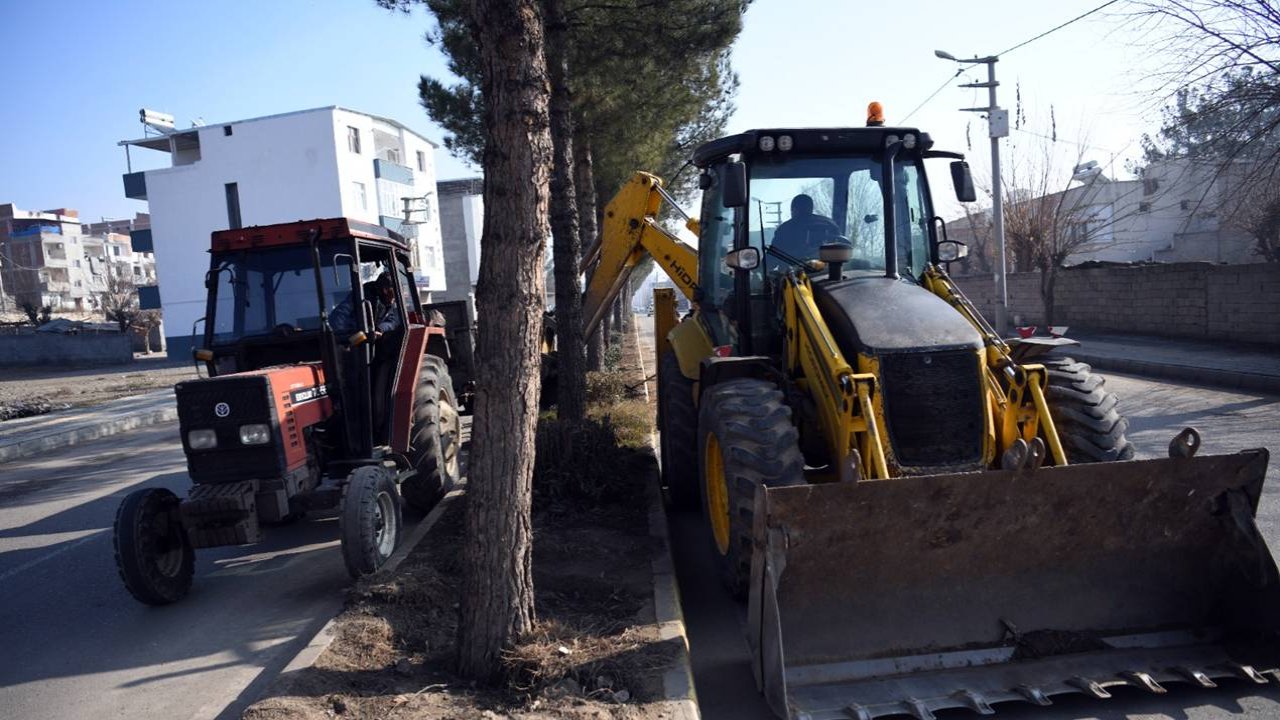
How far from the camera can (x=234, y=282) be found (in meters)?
7.50

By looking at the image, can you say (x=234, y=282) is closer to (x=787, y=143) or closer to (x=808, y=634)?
(x=787, y=143)

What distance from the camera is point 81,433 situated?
1591 cm

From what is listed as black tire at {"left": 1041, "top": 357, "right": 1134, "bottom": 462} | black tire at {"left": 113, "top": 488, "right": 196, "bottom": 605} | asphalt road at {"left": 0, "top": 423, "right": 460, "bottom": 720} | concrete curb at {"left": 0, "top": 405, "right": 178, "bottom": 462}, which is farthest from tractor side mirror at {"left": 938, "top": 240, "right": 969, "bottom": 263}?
concrete curb at {"left": 0, "top": 405, "right": 178, "bottom": 462}

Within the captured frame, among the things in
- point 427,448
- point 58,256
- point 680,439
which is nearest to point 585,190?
point 427,448

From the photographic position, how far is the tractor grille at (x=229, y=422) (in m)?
6.18

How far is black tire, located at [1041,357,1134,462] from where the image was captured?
17.1 ft

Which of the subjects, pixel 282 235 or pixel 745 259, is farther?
pixel 282 235

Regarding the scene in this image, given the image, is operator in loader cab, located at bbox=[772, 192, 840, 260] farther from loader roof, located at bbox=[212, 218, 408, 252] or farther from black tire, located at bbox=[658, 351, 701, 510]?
loader roof, located at bbox=[212, 218, 408, 252]

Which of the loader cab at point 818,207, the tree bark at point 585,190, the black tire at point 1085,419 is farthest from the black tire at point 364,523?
the tree bark at point 585,190

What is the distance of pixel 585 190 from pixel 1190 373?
33.2 feet

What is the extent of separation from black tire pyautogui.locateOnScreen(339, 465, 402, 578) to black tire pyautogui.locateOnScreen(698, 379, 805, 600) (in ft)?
7.45

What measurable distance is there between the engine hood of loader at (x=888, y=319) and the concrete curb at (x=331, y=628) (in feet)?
10.4

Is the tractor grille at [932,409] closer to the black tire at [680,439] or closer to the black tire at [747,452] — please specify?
the black tire at [747,452]

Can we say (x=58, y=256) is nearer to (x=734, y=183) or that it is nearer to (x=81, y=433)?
(x=81, y=433)
